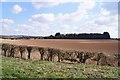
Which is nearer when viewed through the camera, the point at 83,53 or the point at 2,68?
the point at 2,68

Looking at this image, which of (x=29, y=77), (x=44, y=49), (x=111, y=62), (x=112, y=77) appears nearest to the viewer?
(x=29, y=77)

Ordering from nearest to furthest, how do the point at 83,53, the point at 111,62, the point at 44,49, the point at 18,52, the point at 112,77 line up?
the point at 112,77, the point at 111,62, the point at 83,53, the point at 44,49, the point at 18,52

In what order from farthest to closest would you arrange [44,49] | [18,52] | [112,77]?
[18,52], [44,49], [112,77]

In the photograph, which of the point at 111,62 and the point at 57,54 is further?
the point at 57,54

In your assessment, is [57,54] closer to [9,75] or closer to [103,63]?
[103,63]

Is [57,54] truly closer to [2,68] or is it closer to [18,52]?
[18,52]

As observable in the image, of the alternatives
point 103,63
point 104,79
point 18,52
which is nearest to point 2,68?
point 104,79

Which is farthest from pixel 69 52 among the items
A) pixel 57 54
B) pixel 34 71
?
pixel 34 71

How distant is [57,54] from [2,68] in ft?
26.0

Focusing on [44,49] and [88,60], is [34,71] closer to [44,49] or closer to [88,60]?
[88,60]

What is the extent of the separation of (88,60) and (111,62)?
5.69 ft

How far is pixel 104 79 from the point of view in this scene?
41.5 feet

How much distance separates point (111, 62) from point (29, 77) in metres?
8.45

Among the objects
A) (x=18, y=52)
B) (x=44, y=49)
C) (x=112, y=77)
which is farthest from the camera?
(x=18, y=52)
